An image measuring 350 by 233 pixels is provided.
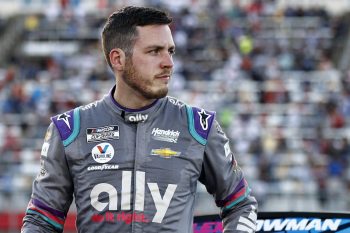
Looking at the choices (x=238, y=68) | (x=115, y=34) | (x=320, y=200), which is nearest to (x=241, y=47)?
(x=238, y=68)

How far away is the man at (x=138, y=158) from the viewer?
4320 millimetres

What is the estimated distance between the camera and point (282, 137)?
1830 cm

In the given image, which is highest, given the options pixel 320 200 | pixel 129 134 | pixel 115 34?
pixel 115 34

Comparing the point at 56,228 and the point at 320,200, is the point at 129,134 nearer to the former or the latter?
the point at 56,228

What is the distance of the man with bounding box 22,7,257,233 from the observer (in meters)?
4.32

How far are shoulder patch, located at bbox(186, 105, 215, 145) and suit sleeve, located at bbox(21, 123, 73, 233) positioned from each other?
1.74 feet

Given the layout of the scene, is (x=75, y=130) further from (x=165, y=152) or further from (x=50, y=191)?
(x=165, y=152)

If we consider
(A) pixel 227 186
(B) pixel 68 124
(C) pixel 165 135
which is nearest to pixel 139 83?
(C) pixel 165 135

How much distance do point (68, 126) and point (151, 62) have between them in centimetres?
43

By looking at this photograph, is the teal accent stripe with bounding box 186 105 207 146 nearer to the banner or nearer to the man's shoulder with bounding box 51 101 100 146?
the man's shoulder with bounding box 51 101 100 146

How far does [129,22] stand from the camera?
14.6ft

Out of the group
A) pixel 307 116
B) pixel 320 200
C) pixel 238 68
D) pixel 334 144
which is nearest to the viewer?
pixel 320 200

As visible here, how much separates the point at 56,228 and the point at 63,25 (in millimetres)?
21539

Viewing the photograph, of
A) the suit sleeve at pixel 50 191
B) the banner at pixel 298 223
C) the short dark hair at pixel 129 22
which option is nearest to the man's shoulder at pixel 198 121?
the short dark hair at pixel 129 22
